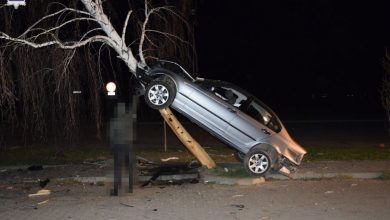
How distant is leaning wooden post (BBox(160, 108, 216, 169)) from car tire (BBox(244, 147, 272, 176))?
1.28 metres

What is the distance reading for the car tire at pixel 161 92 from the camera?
11383 mm

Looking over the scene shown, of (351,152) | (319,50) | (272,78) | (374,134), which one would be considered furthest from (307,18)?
(351,152)

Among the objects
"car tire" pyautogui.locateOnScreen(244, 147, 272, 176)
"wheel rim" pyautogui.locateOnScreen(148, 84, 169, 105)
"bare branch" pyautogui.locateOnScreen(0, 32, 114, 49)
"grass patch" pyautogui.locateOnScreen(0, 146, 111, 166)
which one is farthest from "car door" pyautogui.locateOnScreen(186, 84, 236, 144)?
"grass patch" pyautogui.locateOnScreen(0, 146, 111, 166)

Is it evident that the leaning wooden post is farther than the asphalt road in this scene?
No

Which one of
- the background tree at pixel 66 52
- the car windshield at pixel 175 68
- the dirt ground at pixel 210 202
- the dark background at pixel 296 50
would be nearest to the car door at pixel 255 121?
the dirt ground at pixel 210 202

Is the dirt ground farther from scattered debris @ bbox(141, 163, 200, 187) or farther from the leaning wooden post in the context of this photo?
the leaning wooden post

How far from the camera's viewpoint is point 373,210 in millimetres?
8852

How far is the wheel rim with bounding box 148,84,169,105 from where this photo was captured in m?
11.4

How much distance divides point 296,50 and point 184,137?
39.8 meters

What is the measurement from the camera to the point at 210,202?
9.66 metres

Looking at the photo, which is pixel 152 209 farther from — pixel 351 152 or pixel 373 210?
pixel 351 152

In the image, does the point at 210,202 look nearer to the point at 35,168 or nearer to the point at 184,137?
the point at 184,137

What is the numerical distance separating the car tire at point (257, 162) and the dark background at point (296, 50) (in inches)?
1361

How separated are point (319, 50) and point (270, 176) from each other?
130 feet
